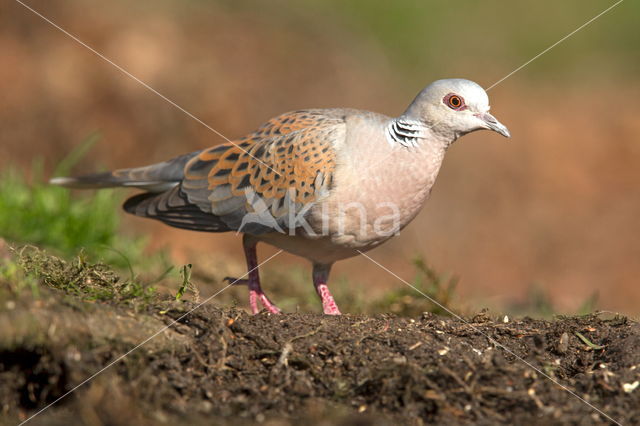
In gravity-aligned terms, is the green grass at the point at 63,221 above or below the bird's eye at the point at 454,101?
below

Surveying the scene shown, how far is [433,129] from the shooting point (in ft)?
15.6

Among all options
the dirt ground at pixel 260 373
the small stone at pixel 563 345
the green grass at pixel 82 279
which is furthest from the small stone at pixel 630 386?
the green grass at pixel 82 279

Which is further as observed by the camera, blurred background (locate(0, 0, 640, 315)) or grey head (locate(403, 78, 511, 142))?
blurred background (locate(0, 0, 640, 315))

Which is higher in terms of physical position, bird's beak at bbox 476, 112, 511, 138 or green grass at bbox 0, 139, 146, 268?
bird's beak at bbox 476, 112, 511, 138

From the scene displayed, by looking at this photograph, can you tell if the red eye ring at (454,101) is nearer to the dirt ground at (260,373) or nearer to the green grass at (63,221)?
the dirt ground at (260,373)

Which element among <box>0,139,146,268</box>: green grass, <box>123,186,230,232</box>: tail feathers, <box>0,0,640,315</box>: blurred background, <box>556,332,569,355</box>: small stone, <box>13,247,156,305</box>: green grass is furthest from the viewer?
<box>0,0,640,315</box>: blurred background

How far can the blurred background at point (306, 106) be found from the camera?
1034 cm

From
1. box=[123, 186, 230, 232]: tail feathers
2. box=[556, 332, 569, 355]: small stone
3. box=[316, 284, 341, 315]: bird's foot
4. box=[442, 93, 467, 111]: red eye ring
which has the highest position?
box=[442, 93, 467, 111]: red eye ring

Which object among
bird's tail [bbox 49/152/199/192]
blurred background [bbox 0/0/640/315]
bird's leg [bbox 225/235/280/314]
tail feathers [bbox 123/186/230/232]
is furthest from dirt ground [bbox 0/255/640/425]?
blurred background [bbox 0/0/640/315]

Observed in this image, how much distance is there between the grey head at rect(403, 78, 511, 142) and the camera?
4.61 metres

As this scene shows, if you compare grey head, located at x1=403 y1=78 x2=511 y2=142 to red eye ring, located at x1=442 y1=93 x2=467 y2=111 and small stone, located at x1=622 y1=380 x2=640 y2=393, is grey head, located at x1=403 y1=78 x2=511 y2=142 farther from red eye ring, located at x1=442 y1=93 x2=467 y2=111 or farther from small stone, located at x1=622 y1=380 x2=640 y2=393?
small stone, located at x1=622 y1=380 x2=640 y2=393

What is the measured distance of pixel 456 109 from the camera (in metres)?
4.65

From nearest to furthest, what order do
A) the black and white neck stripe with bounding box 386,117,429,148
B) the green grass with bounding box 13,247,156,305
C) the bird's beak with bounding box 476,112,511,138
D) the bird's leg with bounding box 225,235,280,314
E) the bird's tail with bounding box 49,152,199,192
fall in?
the green grass with bounding box 13,247,156,305 < the bird's beak with bounding box 476,112,511,138 < the black and white neck stripe with bounding box 386,117,429,148 < the bird's leg with bounding box 225,235,280,314 < the bird's tail with bounding box 49,152,199,192

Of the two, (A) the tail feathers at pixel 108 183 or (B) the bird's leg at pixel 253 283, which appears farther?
(A) the tail feathers at pixel 108 183
